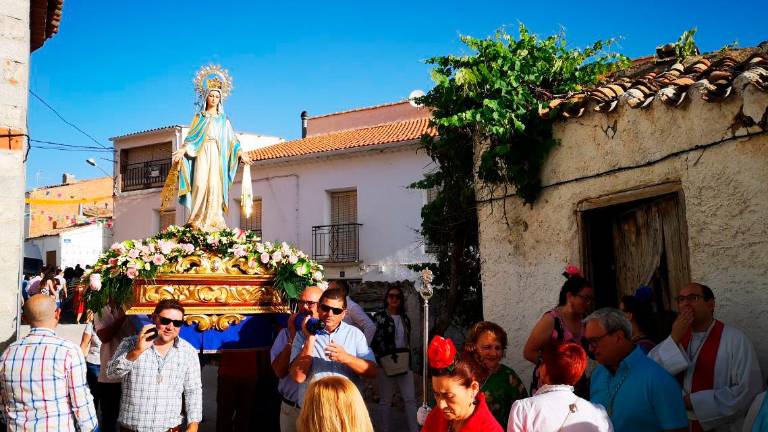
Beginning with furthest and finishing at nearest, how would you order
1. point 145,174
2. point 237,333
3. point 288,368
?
point 145,174
point 237,333
point 288,368

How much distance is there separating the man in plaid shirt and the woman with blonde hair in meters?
1.94

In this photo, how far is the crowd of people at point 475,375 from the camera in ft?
10.2

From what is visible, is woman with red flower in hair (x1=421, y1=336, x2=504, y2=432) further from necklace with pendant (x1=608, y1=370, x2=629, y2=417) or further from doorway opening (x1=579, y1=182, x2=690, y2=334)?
doorway opening (x1=579, y1=182, x2=690, y2=334)

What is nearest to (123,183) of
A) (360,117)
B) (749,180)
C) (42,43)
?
(360,117)

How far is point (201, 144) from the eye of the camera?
282 inches

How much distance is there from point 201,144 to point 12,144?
6.21ft

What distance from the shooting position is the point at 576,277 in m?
4.89

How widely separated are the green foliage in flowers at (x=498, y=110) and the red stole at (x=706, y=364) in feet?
8.80

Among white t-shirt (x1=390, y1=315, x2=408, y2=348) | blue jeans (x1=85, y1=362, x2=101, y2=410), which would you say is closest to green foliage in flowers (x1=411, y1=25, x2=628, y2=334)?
white t-shirt (x1=390, y1=315, x2=408, y2=348)

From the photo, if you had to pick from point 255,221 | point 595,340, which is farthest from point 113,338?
point 255,221

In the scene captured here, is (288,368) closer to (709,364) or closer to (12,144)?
(709,364)

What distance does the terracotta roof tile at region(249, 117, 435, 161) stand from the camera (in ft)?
66.3

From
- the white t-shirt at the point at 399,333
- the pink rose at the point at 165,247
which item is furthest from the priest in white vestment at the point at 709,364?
the pink rose at the point at 165,247

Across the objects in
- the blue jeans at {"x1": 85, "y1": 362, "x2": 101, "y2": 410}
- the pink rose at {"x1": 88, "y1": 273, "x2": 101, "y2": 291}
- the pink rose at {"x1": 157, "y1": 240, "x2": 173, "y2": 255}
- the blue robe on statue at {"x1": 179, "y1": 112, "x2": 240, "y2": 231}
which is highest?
the blue robe on statue at {"x1": 179, "y1": 112, "x2": 240, "y2": 231}
